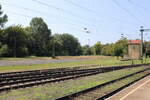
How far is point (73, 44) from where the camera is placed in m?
186

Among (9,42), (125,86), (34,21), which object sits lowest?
(125,86)

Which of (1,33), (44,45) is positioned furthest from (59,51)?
(1,33)

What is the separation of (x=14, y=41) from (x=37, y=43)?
30.9 metres

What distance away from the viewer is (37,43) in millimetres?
132000

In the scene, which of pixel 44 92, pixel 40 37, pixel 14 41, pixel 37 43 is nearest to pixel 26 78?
pixel 44 92

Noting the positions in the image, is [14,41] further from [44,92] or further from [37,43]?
[44,92]

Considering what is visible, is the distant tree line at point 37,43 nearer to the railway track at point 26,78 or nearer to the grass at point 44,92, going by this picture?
the railway track at point 26,78

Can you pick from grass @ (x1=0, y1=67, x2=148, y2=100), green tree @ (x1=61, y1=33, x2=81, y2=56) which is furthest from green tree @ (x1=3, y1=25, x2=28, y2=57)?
grass @ (x1=0, y1=67, x2=148, y2=100)

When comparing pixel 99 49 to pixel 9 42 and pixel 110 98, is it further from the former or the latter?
pixel 110 98

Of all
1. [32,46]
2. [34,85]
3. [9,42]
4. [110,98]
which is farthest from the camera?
[32,46]

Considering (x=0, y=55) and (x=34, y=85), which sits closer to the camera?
(x=34, y=85)

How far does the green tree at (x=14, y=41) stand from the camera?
100500 millimetres

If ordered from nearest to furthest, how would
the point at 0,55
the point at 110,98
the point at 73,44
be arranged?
the point at 110,98 → the point at 0,55 → the point at 73,44

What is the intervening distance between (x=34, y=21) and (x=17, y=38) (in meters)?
42.6
